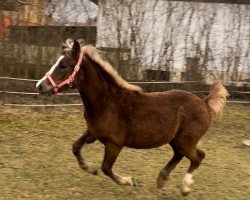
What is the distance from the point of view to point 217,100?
20.7ft

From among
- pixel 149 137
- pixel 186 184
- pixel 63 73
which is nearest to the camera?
pixel 63 73

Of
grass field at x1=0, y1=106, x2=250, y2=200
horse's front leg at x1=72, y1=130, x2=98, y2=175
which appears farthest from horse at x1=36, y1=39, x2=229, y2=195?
grass field at x1=0, y1=106, x2=250, y2=200

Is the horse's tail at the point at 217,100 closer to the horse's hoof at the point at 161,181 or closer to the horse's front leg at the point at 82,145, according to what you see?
the horse's hoof at the point at 161,181

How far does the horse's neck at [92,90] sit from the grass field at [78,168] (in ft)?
3.59

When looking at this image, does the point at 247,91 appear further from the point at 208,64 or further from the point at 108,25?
the point at 108,25

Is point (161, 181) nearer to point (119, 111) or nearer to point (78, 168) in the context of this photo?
point (119, 111)

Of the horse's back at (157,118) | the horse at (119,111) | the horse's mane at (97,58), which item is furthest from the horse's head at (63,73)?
the horse's back at (157,118)

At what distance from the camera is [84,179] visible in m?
6.29

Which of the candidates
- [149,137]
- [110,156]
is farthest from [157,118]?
[110,156]

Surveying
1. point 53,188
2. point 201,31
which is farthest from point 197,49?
point 53,188

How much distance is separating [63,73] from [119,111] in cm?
84

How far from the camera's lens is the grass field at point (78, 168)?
19.4 feet

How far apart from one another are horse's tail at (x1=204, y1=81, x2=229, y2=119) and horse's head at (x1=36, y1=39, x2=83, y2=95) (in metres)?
1.95

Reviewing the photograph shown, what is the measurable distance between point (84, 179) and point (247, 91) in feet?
24.0
